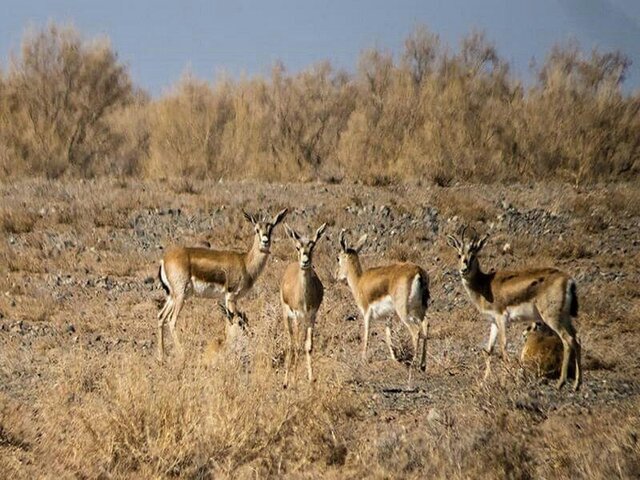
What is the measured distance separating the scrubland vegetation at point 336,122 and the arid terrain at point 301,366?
18.9 feet

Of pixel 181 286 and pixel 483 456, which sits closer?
pixel 483 456

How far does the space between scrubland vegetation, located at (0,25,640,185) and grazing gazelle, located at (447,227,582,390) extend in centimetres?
1543

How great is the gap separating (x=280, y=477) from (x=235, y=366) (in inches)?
45.2

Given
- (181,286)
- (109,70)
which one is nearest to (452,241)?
(181,286)

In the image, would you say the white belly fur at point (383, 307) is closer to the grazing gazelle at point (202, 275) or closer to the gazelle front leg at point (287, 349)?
the gazelle front leg at point (287, 349)

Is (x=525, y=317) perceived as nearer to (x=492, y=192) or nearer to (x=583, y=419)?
(x=583, y=419)

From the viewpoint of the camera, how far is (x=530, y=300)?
1147cm

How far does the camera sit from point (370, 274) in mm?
12844

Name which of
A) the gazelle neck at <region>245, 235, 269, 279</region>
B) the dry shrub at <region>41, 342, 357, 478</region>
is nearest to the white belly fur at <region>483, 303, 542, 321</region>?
the dry shrub at <region>41, 342, 357, 478</region>

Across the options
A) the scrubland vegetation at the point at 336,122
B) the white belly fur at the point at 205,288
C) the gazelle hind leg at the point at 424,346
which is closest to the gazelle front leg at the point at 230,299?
the white belly fur at the point at 205,288

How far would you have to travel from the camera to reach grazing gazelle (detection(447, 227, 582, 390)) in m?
11.1

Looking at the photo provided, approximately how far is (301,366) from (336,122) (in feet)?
83.7

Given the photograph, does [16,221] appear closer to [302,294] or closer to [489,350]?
[302,294]

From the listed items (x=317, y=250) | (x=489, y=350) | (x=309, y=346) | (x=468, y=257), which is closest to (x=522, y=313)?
(x=489, y=350)
